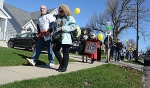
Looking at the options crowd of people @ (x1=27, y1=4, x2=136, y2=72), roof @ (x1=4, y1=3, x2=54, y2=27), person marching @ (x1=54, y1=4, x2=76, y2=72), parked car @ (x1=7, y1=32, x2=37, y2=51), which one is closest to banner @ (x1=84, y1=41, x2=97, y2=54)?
crowd of people @ (x1=27, y1=4, x2=136, y2=72)

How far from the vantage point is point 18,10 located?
37.8m

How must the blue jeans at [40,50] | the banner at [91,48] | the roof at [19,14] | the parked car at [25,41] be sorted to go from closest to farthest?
the blue jeans at [40,50] → the banner at [91,48] → the parked car at [25,41] → the roof at [19,14]

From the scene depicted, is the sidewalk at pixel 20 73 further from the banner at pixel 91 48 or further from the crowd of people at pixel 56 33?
the banner at pixel 91 48

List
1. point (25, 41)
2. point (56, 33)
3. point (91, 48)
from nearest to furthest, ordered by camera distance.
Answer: point (56, 33) < point (91, 48) < point (25, 41)

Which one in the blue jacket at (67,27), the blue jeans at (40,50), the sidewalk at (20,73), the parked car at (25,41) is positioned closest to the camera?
the sidewalk at (20,73)

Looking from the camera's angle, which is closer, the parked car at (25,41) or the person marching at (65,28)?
the person marching at (65,28)

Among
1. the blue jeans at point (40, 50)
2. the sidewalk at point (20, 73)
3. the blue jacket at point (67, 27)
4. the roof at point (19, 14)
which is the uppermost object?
the roof at point (19, 14)

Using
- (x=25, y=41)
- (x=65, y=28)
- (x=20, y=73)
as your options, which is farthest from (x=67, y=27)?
(x=25, y=41)

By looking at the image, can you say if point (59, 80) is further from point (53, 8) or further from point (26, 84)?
point (53, 8)

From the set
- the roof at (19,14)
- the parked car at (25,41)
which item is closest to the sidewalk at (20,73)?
the parked car at (25,41)

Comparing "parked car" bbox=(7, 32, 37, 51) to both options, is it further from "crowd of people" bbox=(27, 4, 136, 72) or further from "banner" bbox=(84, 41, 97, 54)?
"crowd of people" bbox=(27, 4, 136, 72)

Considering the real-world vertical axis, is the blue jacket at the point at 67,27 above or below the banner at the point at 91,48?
above

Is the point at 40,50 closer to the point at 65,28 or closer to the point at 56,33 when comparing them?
the point at 56,33

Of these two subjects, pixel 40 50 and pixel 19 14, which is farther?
pixel 19 14
